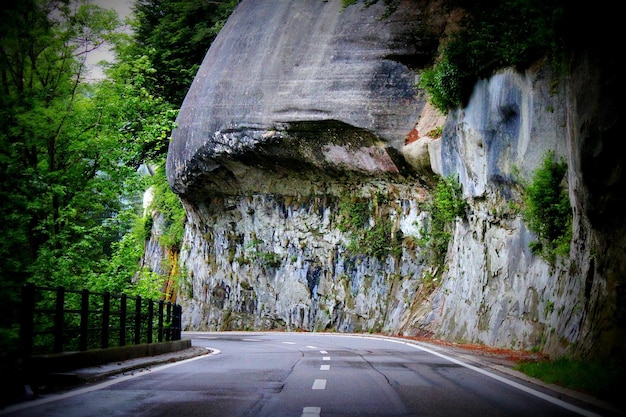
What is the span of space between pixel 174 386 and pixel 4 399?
268 centimetres

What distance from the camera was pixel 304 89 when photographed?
Answer: 114 ft

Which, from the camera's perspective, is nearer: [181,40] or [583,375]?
[583,375]

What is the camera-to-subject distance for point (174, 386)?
33.9ft

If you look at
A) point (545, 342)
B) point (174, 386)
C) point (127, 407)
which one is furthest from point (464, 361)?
point (127, 407)

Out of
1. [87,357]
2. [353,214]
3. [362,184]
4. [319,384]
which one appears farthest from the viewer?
[353,214]

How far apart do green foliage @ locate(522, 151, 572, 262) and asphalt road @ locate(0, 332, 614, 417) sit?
6874mm

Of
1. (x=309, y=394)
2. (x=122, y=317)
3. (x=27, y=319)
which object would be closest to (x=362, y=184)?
(x=122, y=317)

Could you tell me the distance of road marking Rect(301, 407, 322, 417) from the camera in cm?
756

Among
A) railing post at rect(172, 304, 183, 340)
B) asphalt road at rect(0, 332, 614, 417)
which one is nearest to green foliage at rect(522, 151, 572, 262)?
asphalt road at rect(0, 332, 614, 417)

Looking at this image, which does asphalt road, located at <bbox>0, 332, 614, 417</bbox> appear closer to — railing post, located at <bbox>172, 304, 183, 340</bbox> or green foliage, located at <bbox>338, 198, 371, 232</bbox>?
railing post, located at <bbox>172, 304, 183, 340</bbox>

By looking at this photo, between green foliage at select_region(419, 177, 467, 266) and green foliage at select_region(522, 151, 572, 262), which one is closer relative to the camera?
green foliage at select_region(522, 151, 572, 262)

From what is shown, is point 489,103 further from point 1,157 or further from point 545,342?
point 1,157

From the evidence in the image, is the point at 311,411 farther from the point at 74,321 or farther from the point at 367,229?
the point at 367,229

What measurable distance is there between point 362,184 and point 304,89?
18.8 feet
